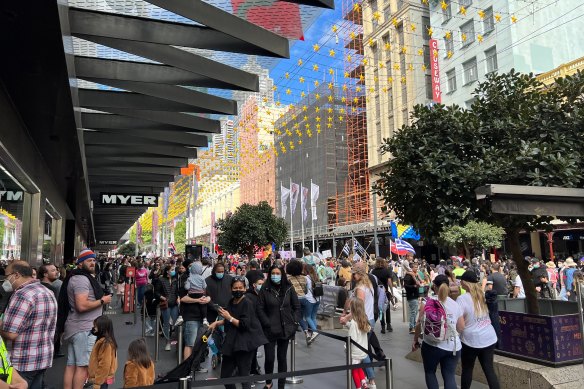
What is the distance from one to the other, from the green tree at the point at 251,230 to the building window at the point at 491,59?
18.9 m

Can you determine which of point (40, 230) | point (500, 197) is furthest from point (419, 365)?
point (40, 230)

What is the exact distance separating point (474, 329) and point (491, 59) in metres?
31.8

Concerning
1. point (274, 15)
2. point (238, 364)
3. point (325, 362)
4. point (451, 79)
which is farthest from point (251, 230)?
point (238, 364)

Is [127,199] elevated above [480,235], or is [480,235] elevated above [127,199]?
[127,199]

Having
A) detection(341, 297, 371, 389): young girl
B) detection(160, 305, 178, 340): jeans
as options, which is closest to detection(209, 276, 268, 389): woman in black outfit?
detection(341, 297, 371, 389): young girl

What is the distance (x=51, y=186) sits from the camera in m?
13.3

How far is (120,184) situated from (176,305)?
7839 millimetres

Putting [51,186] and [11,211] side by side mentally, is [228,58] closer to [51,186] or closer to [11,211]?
[11,211]

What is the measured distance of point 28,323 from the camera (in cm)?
451

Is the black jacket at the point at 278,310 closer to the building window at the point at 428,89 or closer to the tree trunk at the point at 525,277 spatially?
the tree trunk at the point at 525,277

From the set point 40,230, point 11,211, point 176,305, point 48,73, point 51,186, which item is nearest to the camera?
point 48,73

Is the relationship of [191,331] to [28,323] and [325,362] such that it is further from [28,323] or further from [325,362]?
[28,323]

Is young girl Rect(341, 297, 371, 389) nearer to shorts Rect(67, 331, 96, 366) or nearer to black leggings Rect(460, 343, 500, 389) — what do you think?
black leggings Rect(460, 343, 500, 389)

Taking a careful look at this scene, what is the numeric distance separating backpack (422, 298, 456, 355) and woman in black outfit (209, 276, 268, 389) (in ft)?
6.49
